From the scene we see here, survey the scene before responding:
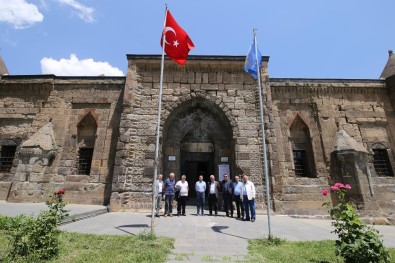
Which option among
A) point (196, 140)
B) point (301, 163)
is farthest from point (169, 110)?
point (301, 163)

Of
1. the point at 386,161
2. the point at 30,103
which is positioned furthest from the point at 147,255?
the point at 386,161

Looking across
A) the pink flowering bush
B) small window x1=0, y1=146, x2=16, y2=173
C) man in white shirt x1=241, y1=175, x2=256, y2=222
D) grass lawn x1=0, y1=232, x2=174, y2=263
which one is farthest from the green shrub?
small window x1=0, y1=146, x2=16, y2=173

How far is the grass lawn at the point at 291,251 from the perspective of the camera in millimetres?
3986

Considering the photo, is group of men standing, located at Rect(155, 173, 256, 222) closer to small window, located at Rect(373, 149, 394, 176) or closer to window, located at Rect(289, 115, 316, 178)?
window, located at Rect(289, 115, 316, 178)

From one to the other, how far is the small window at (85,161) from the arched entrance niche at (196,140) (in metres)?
3.69

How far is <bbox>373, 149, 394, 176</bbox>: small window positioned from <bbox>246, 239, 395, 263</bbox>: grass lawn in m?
8.11

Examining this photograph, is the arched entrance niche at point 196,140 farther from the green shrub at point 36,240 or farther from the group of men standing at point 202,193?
the green shrub at point 36,240

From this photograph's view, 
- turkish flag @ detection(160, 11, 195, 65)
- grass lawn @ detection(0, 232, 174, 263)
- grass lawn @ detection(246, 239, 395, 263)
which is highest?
turkish flag @ detection(160, 11, 195, 65)

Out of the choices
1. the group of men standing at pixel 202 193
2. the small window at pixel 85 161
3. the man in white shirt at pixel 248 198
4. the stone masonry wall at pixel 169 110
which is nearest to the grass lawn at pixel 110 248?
the group of men standing at pixel 202 193

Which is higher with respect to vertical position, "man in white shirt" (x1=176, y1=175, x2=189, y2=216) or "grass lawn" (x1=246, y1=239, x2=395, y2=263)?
"man in white shirt" (x1=176, y1=175, x2=189, y2=216)

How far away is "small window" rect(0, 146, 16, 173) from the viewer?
37.2 ft

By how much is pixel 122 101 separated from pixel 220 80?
5042 millimetres

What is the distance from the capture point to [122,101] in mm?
11453

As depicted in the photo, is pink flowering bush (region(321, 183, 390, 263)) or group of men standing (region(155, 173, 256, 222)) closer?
pink flowering bush (region(321, 183, 390, 263))
